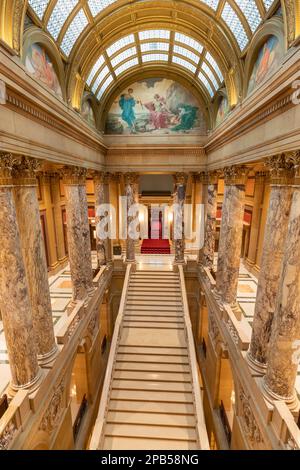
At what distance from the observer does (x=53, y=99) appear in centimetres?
748

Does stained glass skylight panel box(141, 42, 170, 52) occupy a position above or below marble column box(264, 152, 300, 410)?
above

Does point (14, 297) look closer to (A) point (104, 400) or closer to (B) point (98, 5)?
(A) point (104, 400)

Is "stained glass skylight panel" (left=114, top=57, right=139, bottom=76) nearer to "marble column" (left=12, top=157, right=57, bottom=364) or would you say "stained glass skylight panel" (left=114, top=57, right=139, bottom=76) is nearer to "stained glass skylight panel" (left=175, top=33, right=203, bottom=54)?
"stained glass skylight panel" (left=175, top=33, right=203, bottom=54)

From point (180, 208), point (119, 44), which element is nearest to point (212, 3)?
point (119, 44)

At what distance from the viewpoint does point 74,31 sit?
28.7 feet

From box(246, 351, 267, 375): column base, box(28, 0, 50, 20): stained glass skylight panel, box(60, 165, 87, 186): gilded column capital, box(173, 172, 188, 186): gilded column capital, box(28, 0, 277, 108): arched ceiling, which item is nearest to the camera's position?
box(28, 0, 50, 20): stained glass skylight panel

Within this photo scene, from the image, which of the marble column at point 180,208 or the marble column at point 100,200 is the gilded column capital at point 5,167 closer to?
the marble column at point 100,200

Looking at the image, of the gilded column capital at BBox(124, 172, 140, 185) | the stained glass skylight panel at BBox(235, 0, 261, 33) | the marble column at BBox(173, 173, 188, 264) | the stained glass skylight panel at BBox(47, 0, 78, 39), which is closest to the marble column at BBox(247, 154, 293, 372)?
the stained glass skylight panel at BBox(235, 0, 261, 33)

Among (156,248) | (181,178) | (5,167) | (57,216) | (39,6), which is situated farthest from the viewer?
(156,248)

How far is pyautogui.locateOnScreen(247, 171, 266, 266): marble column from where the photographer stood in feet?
46.5

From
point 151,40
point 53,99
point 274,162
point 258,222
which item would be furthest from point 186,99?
point 274,162

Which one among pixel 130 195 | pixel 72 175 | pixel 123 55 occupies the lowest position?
pixel 130 195

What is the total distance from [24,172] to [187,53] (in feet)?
34.7

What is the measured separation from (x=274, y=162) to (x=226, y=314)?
18.5 feet
